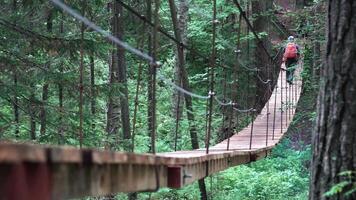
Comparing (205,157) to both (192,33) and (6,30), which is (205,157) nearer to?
(6,30)

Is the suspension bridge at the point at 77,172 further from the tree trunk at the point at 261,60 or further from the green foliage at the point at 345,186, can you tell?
the tree trunk at the point at 261,60

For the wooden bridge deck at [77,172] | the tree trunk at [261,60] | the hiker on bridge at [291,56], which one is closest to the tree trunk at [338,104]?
the wooden bridge deck at [77,172]

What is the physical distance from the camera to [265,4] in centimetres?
1042

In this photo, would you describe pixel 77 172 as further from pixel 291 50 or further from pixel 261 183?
pixel 291 50

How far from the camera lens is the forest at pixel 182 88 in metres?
2.11

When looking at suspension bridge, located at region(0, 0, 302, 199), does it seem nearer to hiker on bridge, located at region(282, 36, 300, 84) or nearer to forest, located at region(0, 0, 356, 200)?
forest, located at region(0, 0, 356, 200)

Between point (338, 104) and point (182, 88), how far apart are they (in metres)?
4.19

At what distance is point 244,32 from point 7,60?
20.7 feet

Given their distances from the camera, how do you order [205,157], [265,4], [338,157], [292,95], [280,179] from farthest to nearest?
[265,4], [292,95], [280,179], [205,157], [338,157]

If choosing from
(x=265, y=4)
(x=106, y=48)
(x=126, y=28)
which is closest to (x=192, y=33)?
(x=265, y=4)

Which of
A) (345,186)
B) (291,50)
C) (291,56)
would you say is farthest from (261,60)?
(345,186)

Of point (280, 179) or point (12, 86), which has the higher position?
point (12, 86)

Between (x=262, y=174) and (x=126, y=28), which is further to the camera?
(x=262, y=174)

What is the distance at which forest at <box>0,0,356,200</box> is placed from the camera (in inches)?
82.9
